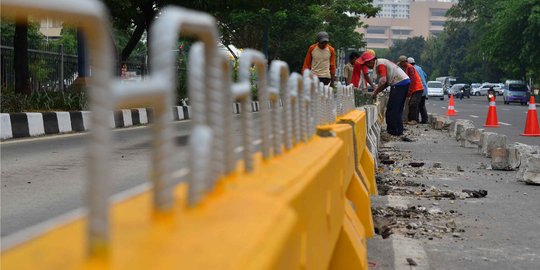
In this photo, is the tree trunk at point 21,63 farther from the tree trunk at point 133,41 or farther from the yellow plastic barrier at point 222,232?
the yellow plastic barrier at point 222,232

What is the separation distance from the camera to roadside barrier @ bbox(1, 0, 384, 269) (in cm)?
139

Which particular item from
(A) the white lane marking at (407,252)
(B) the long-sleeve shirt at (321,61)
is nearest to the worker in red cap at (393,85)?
(B) the long-sleeve shirt at (321,61)

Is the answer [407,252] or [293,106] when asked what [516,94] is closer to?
[407,252]

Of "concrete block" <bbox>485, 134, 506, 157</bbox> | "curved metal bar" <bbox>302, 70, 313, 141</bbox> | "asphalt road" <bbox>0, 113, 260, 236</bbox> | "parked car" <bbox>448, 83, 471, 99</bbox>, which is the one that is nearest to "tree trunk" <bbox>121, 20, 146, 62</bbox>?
"asphalt road" <bbox>0, 113, 260, 236</bbox>

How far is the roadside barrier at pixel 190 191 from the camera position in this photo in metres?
1.39

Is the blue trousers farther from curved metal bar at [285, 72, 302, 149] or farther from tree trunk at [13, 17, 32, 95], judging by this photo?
curved metal bar at [285, 72, 302, 149]

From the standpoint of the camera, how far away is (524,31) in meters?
60.4

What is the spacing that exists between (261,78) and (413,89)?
60.7 ft

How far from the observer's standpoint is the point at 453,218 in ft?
22.8

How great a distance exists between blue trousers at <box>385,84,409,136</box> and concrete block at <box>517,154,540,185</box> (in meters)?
6.60

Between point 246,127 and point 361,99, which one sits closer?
point 246,127

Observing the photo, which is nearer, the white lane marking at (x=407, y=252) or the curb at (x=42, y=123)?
the white lane marking at (x=407, y=252)

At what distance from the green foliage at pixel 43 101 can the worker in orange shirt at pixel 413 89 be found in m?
6.57

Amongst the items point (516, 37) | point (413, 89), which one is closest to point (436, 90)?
point (516, 37)
